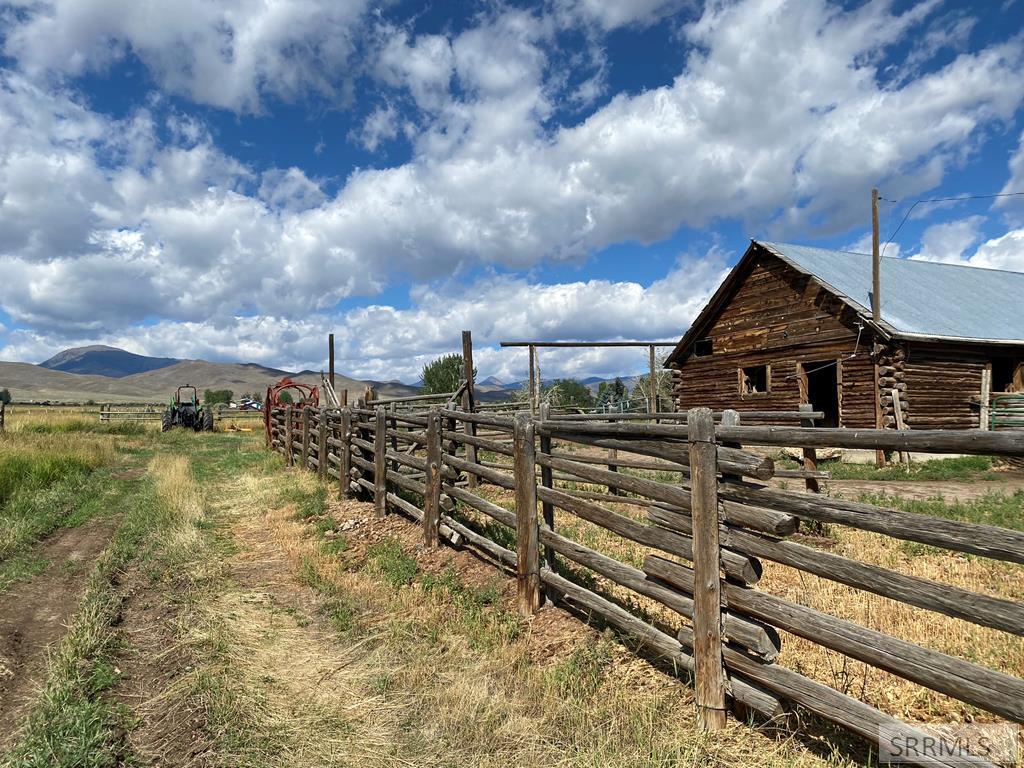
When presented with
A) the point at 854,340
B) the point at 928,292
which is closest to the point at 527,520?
the point at 854,340

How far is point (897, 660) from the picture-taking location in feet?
8.61

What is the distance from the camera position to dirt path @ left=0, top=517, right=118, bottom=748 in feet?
12.8

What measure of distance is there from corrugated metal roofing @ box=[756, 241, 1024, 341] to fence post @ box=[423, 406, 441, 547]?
13.2 metres

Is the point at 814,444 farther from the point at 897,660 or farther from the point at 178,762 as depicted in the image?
the point at 178,762

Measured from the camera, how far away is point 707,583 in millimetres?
3436

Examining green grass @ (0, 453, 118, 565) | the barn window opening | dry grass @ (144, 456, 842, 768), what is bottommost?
dry grass @ (144, 456, 842, 768)

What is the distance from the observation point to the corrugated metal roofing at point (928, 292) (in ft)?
53.7

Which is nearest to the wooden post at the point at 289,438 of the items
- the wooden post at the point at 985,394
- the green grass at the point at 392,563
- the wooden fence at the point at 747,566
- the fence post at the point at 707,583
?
the green grass at the point at 392,563

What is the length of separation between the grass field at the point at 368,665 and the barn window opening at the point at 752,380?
1183cm

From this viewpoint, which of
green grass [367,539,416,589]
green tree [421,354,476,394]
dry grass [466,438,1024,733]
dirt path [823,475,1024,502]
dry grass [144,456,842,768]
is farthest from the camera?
green tree [421,354,476,394]

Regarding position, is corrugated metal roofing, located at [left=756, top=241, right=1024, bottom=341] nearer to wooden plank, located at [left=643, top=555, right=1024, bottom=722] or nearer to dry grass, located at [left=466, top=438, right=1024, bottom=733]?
dry grass, located at [left=466, top=438, right=1024, bottom=733]

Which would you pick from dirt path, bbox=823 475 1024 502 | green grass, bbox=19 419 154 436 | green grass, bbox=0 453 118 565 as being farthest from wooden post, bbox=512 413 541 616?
green grass, bbox=19 419 154 436

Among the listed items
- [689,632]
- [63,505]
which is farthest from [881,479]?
[63,505]

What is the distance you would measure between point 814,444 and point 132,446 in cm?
2398
